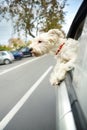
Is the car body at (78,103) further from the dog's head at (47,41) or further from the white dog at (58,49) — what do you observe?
the dog's head at (47,41)

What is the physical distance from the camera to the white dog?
376cm

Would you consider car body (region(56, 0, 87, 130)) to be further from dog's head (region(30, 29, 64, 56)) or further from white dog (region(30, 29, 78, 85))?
dog's head (region(30, 29, 64, 56))

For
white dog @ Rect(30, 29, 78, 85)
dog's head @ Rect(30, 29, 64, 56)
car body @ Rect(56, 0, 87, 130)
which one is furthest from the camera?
dog's head @ Rect(30, 29, 64, 56)

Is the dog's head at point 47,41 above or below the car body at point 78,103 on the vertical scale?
above

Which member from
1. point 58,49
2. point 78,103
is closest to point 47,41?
point 58,49

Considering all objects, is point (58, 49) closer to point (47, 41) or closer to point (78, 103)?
point (47, 41)

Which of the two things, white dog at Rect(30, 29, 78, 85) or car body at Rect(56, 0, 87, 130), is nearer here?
car body at Rect(56, 0, 87, 130)

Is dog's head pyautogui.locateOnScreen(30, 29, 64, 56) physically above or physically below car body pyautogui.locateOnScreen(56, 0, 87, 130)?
above

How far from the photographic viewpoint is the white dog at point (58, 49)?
3.76 metres

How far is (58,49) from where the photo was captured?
13.1 ft

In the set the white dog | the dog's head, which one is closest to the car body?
the white dog

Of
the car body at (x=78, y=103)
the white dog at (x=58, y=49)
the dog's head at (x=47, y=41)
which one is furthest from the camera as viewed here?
the dog's head at (x=47, y=41)

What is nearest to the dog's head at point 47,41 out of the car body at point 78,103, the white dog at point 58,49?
the white dog at point 58,49

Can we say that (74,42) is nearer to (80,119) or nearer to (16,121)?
(80,119)
